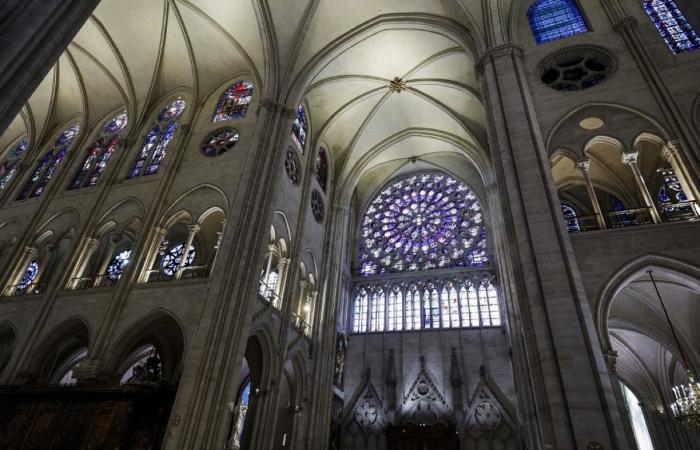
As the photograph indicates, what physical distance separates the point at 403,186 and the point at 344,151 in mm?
4410

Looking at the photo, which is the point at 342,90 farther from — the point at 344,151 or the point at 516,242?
the point at 516,242

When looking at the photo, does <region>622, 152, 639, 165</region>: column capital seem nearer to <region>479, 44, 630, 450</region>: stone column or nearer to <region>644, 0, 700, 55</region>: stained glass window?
<region>479, 44, 630, 450</region>: stone column

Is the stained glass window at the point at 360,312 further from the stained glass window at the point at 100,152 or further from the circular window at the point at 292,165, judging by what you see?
the stained glass window at the point at 100,152

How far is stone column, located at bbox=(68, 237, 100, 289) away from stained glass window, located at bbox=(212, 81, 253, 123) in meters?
5.90

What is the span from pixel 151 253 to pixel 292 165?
5700mm

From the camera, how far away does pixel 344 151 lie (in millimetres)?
18922

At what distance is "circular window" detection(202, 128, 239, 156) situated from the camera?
1406 cm


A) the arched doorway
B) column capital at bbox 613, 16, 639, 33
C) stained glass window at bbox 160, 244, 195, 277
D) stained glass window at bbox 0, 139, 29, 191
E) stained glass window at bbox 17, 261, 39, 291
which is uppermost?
stained glass window at bbox 0, 139, 29, 191

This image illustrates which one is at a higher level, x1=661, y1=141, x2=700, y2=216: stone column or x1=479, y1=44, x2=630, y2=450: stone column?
x1=661, y1=141, x2=700, y2=216: stone column

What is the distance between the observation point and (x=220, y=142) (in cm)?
1433

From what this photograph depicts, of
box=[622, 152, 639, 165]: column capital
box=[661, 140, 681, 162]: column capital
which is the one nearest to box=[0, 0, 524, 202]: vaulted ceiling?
box=[622, 152, 639, 165]: column capital

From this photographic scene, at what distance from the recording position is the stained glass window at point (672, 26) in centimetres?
967

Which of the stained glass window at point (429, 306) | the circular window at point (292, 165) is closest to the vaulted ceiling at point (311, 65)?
the circular window at point (292, 165)

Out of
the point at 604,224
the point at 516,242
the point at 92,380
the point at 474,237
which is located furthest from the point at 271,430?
the point at 474,237
